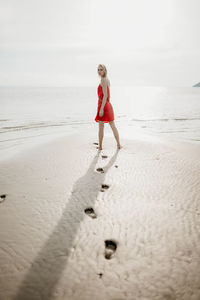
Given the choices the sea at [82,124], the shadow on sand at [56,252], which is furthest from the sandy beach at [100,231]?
the sea at [82,124]

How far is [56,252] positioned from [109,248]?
0.70 m

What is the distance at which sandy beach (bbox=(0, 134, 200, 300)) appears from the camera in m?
2.02

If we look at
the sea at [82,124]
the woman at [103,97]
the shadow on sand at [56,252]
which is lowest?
the shadow on sand at [56,252]

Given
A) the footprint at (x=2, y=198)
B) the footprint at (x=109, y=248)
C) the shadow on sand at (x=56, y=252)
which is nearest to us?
the shadow on sand at (x=56, y=252)

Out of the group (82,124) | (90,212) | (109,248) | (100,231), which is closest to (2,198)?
(90,212)

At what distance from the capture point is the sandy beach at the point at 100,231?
202cm

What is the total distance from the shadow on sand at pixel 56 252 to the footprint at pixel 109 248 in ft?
1.58

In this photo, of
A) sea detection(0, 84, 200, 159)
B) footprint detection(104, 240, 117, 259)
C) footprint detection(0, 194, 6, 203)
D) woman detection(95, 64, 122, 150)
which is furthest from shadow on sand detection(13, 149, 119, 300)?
sea detection(0, 84, 200, 159)

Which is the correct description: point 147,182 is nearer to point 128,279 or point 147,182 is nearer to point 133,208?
point 133,208

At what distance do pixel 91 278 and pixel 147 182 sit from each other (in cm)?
A: 256

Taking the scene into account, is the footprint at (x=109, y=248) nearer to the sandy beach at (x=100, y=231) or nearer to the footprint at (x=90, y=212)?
the sandy beach at (x=100, y=231)

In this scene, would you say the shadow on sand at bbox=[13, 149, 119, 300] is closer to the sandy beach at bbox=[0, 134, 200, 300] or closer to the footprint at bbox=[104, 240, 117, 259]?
the sandy beach at bbox=[0, 134, 200, 300]

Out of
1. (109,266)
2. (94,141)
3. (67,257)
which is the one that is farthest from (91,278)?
(94,141)

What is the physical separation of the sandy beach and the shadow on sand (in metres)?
0.01
